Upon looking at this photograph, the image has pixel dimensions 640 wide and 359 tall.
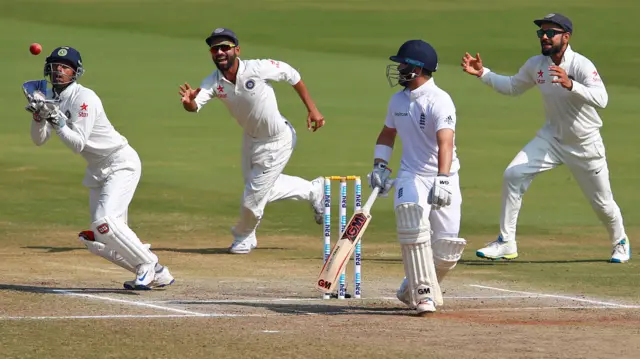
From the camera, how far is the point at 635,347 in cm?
911

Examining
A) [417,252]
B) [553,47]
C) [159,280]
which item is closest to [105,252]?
[159,280]

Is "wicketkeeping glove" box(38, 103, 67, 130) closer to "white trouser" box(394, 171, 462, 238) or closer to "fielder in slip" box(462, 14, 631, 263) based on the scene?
"white trouser" box(394, 171, 462, 238)

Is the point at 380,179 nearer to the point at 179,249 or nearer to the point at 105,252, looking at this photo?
the point at 105,252

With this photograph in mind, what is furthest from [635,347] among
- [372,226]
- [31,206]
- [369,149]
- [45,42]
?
[45,42]

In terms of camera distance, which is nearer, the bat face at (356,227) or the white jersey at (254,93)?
the bat face at (356,227)

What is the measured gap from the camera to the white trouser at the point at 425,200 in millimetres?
10125

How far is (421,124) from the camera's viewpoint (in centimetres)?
1018

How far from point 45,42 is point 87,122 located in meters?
20.4

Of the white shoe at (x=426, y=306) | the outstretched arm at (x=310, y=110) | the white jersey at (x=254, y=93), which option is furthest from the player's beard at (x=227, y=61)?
the white shoe at (x=426, y=306)

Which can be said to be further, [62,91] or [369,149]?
[369,149]

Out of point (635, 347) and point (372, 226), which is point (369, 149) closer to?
point (372, 226)

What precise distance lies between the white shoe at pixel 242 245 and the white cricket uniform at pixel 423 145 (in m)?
4.12

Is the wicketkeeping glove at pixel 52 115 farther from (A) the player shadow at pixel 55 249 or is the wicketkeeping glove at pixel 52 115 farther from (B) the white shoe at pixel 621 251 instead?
(B) the white shoe at pixel 621 251

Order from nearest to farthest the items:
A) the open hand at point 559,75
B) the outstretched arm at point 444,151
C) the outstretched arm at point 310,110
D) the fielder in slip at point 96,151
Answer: the outstretched arm at point 444,151, the fielder in slip at point 96,151, the open hand at point 559,75, the outstretched arm at point 310,110
